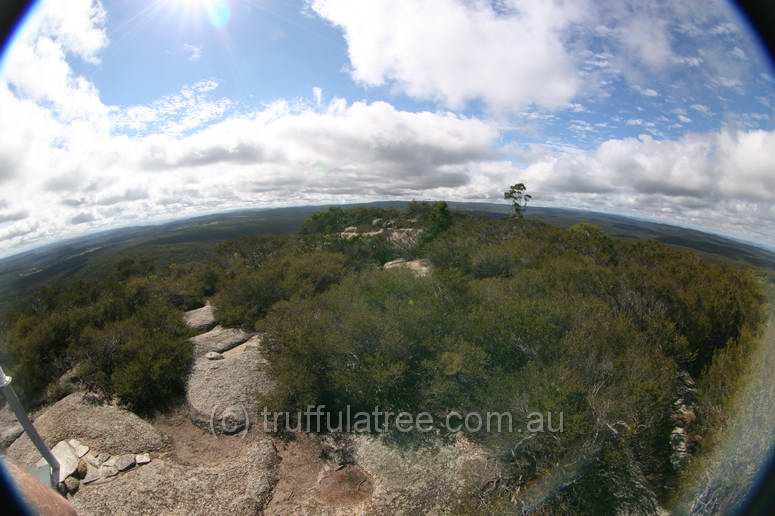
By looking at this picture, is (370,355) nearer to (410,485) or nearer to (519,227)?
(410,485)

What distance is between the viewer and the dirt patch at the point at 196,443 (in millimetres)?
7211

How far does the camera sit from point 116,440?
7125mm

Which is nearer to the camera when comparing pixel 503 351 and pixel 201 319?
pixel 503 351

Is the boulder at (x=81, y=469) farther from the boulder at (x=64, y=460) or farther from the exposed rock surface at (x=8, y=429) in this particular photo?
the exposed rock surface at (x=8, y=429)

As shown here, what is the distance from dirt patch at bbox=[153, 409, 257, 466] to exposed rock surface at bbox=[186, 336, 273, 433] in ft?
0.69

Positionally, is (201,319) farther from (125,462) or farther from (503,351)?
(503,351)

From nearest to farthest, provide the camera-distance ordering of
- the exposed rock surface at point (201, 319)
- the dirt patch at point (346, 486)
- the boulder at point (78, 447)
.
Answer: the dirt patch at point (346, 486) → the boulder at point (78, 447) → the exposed rock surface at point (201, 319)

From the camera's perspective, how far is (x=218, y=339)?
477 inches

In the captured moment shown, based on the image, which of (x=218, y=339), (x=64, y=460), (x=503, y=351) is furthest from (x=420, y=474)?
(x=218, y=339)

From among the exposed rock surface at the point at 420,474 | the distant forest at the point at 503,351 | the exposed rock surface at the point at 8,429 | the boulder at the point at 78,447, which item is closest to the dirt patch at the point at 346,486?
the exposed rock surface at the point at 420,474

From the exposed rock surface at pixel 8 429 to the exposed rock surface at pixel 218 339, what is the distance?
399 centimetres

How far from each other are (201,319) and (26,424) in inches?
342

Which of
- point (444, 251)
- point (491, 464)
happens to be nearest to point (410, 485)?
point (491, 464)

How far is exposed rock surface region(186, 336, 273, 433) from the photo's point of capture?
26.8 ft
